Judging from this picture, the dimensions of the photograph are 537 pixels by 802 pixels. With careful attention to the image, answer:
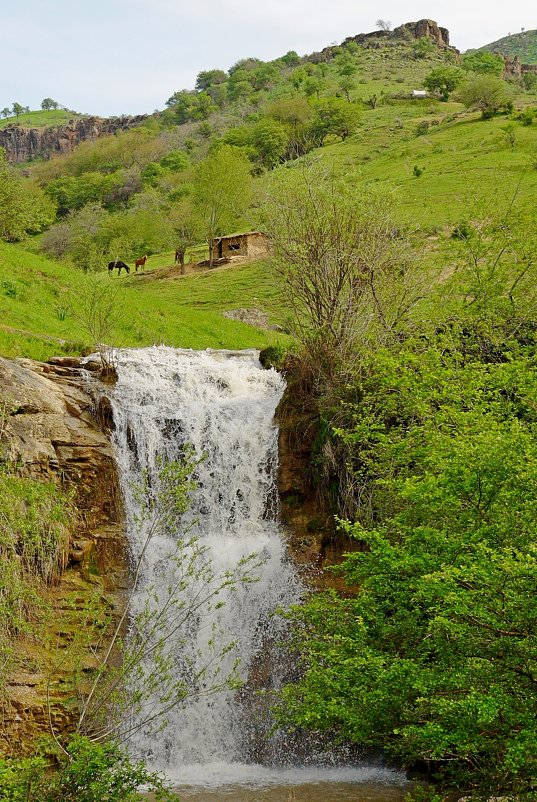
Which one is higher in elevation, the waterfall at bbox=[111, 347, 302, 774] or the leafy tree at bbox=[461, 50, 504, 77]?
the leafy tree at bbox=[461, 50, 504, 77]

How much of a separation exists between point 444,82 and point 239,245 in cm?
5651

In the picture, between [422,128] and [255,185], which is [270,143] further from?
[255,185]

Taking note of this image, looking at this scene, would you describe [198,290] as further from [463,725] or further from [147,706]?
[463,725]

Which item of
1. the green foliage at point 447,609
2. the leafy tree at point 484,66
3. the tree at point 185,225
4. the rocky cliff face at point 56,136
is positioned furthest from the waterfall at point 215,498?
the rocky cliff face at point 56,136

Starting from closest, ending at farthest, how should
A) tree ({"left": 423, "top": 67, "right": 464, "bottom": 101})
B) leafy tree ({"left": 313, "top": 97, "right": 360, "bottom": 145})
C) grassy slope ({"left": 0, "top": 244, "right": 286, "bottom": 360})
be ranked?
grassy slope ({"left": 0, "top": 244, "right": 286, "bottom": 360})
leafy tree ({"left": 313, "top": 97, "right": 360, "bottom": 145})
tree ({"left": 423, "top": 67, "right": 464, "bottom": 101})

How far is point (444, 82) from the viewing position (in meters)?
97.0

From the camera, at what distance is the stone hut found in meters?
53.7

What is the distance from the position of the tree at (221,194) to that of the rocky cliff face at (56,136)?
11210 centimetres

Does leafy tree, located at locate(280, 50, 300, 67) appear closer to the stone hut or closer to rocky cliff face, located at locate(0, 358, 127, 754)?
the stone hut

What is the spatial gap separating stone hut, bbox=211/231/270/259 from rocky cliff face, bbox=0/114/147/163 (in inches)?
4760

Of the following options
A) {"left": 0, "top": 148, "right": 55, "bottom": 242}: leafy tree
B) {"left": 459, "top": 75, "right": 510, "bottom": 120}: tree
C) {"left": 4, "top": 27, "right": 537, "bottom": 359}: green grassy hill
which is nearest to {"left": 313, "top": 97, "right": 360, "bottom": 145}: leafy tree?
{"left": 4, "top": 27, "right": 537, "bottom": 359}: green grassy hill

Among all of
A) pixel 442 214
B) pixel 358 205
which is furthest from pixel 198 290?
pixel 358 205

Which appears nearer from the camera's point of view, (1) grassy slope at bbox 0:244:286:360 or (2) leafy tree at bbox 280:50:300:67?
(1) grassy slope at bbox 0:244:286:360

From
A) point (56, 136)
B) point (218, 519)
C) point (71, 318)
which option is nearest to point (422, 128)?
point (71, 318)
